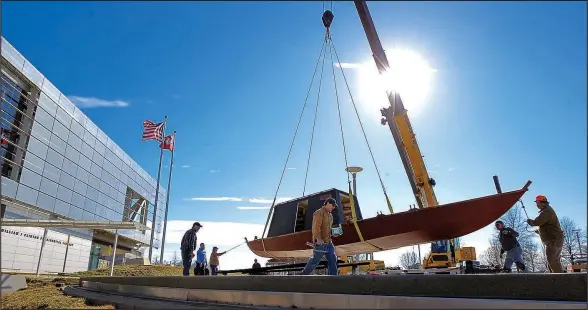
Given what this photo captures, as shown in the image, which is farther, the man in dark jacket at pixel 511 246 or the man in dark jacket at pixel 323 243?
the man in dark jacket at pixel 511 246

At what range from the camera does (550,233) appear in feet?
23.2

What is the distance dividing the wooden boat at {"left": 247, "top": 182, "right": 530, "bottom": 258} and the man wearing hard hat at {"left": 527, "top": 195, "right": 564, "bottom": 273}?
0.69 metres

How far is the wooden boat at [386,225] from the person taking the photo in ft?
27.0

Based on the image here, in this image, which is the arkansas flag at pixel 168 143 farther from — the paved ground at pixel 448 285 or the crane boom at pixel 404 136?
the paved ground at pixel 448 285

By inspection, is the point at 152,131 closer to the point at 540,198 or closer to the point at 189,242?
the point at 189,242

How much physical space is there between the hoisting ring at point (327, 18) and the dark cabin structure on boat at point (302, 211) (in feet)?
18.0

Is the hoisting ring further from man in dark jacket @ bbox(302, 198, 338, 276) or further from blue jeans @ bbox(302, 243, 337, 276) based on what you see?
blue jeans @ bbox(302, 243, 337, 276)

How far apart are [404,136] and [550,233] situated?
232 inches

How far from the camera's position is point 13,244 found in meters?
22.5

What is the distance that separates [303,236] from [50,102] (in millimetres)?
→ 25112

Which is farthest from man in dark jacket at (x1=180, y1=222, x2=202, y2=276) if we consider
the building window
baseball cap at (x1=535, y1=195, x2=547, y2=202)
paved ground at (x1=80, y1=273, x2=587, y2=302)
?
the building window

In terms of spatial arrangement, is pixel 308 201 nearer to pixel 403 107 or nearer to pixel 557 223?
pixel 403 107

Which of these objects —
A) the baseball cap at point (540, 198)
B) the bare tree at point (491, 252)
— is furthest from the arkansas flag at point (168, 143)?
the bare tree at point (491, 252)

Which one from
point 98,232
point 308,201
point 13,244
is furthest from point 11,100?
point 308,201
